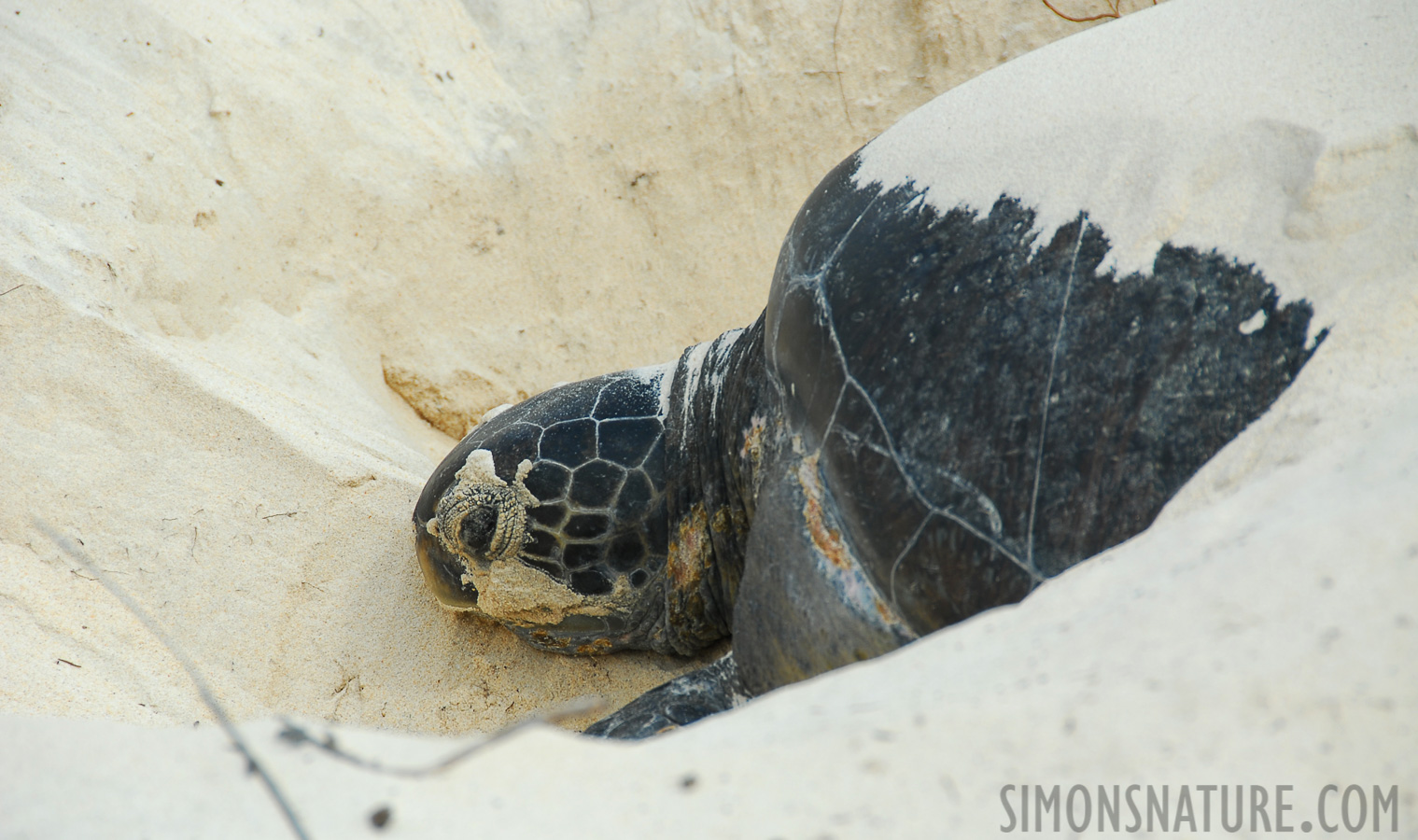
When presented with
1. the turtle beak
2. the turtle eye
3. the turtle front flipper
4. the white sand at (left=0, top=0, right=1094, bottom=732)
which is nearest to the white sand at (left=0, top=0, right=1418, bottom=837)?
the white sand at (left=0, top=0, right=1094, bottom=732)

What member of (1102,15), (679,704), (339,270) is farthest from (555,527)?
(1102,15)

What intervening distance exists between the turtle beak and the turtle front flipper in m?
0.45

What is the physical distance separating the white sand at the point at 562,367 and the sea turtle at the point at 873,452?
0.26 feet

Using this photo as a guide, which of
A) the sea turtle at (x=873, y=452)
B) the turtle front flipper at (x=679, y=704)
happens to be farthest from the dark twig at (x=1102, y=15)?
the turtle front flipper at (x=679, y=704)

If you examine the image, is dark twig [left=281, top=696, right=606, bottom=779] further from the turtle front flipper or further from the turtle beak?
the turtle beak

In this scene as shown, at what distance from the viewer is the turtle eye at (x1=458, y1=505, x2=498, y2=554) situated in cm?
176

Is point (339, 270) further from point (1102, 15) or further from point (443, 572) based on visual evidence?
point (1102, 15)

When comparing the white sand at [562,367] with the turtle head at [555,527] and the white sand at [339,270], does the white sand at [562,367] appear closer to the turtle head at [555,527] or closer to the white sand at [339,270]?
the white sand at [339,270]

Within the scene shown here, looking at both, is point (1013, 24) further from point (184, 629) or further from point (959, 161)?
point (184, 629)

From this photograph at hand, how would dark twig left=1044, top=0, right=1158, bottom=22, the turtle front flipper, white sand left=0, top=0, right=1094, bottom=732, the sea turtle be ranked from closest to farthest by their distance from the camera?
the sea turtle < the turtle front flipper < white sand left=0, top=0, right=1094, bottom=732 < dark twig left=1044, top=0, right=1158, bottom=22

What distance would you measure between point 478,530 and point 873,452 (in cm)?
91

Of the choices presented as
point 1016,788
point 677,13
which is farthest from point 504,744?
point 677,13

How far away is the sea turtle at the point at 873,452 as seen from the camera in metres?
1.00

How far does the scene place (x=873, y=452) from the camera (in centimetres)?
119
